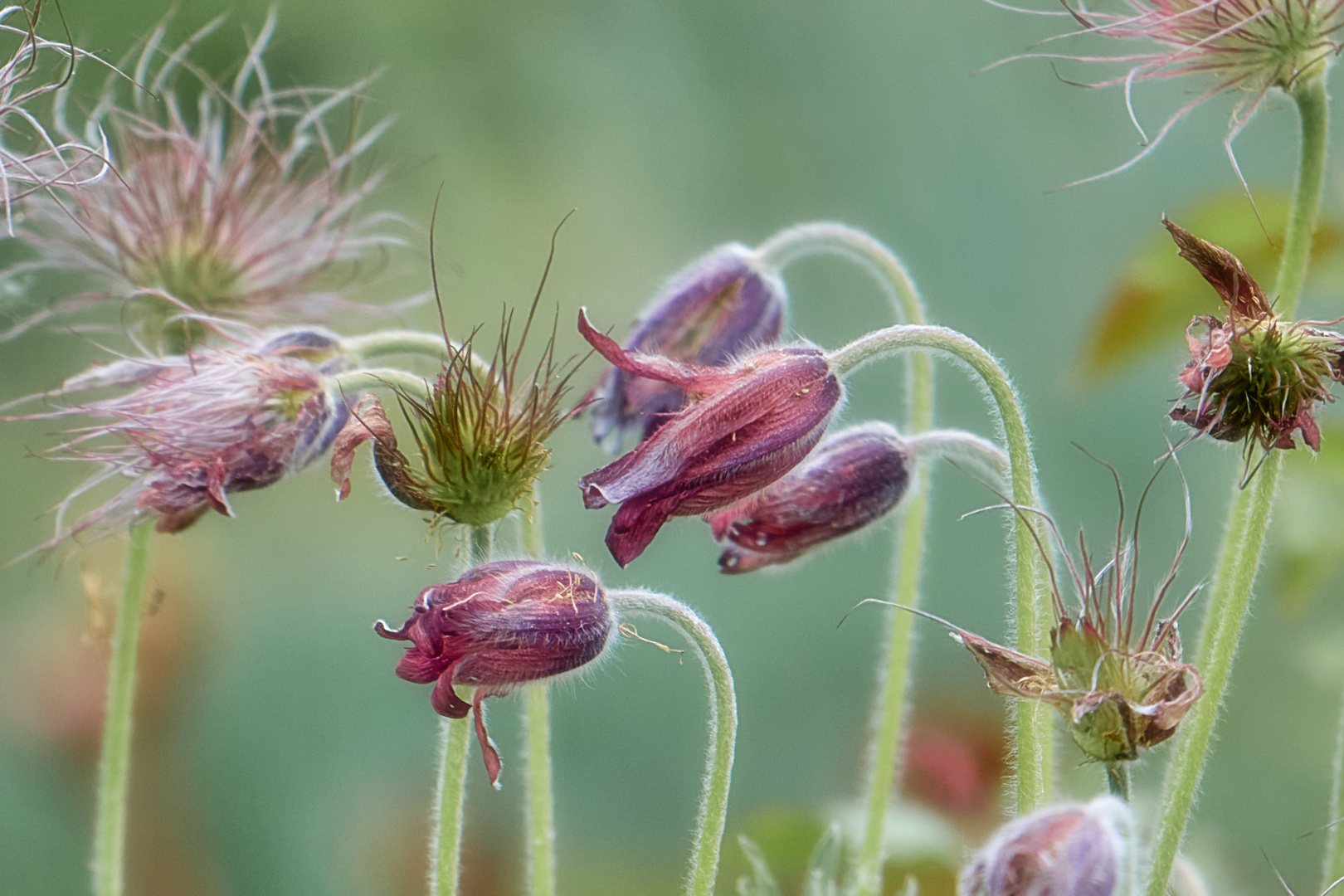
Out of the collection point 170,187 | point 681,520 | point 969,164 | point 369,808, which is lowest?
point 681,520

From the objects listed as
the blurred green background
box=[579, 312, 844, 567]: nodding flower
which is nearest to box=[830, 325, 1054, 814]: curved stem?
box=[579, 312, 844, 567]: nodding flower

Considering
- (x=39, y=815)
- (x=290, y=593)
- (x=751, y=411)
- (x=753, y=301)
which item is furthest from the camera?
(x=290, y=593)

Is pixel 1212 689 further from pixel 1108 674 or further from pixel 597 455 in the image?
pixel 597 455

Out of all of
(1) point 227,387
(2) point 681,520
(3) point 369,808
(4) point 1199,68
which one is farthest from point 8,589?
(4) point 1199,68

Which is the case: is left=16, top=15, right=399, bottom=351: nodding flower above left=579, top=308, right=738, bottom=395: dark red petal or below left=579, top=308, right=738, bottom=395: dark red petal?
above

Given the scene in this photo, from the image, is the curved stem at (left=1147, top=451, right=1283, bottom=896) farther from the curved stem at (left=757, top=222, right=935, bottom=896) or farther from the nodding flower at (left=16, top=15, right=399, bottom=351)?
the nodding flower at (left=16, top=15, right=399, bottom=351)

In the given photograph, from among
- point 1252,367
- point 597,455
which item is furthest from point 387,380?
point 597,455

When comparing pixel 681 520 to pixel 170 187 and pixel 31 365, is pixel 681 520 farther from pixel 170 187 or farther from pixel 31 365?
pixel 31 365
